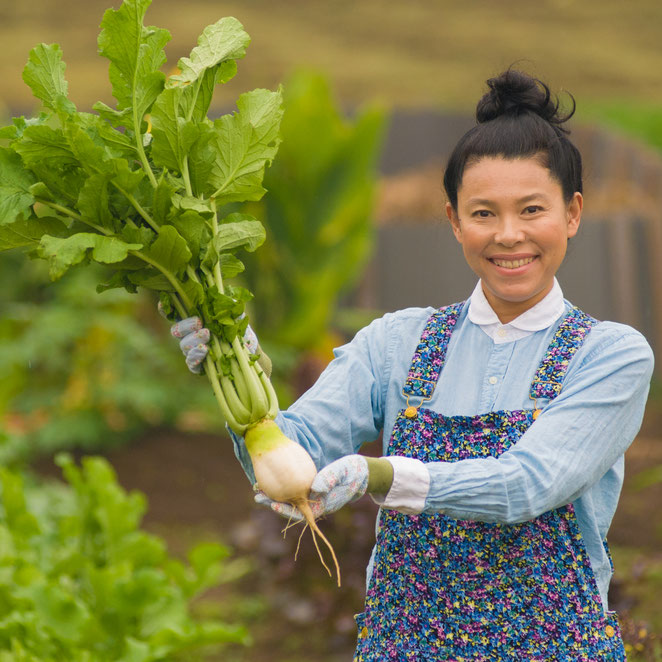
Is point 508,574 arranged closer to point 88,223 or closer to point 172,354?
point 88,223

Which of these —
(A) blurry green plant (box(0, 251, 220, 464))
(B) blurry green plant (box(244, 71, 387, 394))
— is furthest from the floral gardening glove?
(B) blurry green plant (box(244, 71, 387, 394))

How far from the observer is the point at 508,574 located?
1667 millimetres

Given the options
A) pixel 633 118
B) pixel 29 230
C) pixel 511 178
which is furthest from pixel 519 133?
pixel 633 118

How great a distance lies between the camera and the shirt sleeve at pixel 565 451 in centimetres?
151

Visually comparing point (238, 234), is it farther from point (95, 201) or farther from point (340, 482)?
point (340, 482)

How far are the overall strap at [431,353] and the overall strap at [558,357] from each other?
0.19 meters

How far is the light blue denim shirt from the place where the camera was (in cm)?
152

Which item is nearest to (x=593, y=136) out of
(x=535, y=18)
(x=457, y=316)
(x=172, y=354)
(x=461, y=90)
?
(x=461, y=90)

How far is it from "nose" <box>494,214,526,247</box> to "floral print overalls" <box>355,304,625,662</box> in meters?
0.19

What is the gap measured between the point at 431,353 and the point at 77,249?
0.68 meters

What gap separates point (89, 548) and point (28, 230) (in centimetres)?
217

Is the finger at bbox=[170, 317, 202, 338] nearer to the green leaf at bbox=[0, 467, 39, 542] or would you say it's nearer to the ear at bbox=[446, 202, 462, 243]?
the ear at bbox=[446, 202, 462, 243]

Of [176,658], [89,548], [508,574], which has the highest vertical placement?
[508,574]

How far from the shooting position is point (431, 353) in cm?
180
